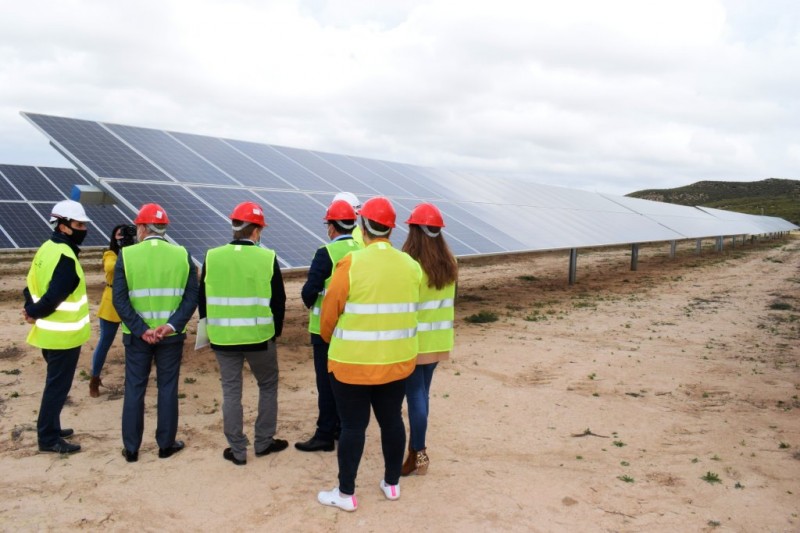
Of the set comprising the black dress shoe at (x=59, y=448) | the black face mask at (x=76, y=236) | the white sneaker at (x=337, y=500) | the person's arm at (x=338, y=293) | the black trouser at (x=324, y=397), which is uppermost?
the black face mask at (x=76, y=236)

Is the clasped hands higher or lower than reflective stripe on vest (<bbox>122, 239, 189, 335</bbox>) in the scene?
lower

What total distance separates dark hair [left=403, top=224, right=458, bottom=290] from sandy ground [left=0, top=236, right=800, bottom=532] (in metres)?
1.60

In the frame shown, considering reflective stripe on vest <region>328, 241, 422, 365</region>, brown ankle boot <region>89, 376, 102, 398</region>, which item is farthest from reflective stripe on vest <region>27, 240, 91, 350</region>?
reflective stripe on vest <region>328, 241, 422, 365</region>

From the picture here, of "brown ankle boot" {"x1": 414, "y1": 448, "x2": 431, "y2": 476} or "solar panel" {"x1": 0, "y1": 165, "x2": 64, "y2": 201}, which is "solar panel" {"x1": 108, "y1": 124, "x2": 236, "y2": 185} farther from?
"solar panel" {"x1": 0, "y1": 165, "x2": 64, "y2": 201}

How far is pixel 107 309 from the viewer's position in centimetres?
605

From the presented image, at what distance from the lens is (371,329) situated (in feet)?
11.5

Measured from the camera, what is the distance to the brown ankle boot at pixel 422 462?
4.43 meters

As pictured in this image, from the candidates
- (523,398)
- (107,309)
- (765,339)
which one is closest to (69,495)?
(107,309)

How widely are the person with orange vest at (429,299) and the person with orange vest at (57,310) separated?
262 centimetres

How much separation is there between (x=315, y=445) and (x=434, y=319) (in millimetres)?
1663

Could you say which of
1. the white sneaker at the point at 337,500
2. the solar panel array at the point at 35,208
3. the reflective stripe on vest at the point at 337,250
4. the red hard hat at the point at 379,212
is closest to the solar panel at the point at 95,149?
the solar panel array at the point at 35,208

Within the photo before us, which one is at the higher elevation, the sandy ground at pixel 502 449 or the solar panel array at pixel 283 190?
the solar panel array at pixel 283 190

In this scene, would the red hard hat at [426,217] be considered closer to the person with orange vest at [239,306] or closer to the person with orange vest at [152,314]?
the person with orange vest at [239,306]

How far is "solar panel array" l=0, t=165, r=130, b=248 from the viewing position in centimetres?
1365
